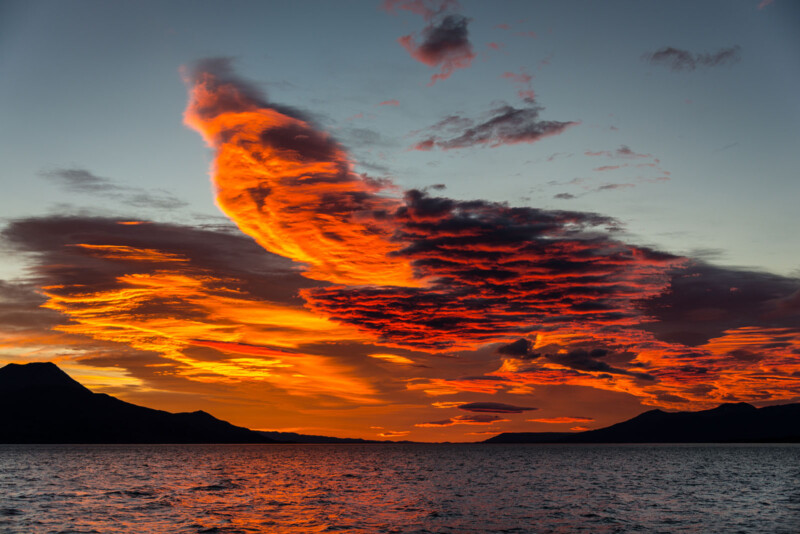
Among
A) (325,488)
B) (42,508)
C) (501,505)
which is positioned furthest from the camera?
(325,488)

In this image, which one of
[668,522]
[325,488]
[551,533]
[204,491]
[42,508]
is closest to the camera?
[551,533]

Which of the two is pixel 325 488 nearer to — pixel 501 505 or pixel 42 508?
pixel 501 505

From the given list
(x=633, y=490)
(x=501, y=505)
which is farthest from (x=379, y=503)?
(x=633, y=490)

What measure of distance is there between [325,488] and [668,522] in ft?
160

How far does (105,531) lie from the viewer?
4819cm

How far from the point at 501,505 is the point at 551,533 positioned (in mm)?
18061

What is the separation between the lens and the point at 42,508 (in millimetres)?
60875

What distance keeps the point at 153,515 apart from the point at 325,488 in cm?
3440

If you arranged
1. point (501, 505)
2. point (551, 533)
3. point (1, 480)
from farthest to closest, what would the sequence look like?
1. point (1, 480)
2. point (501, 505)
3. point (551, 533)

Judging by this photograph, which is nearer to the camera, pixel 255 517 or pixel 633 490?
pixel 255 517

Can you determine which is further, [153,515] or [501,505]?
[501,505]

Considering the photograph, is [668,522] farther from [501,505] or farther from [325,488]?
[325,488]

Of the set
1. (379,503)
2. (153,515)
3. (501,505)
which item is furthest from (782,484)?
(153,515)

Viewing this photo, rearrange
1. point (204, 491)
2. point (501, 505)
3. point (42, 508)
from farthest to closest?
point (204, 491)
point (501, 505)
point (42, 508)
